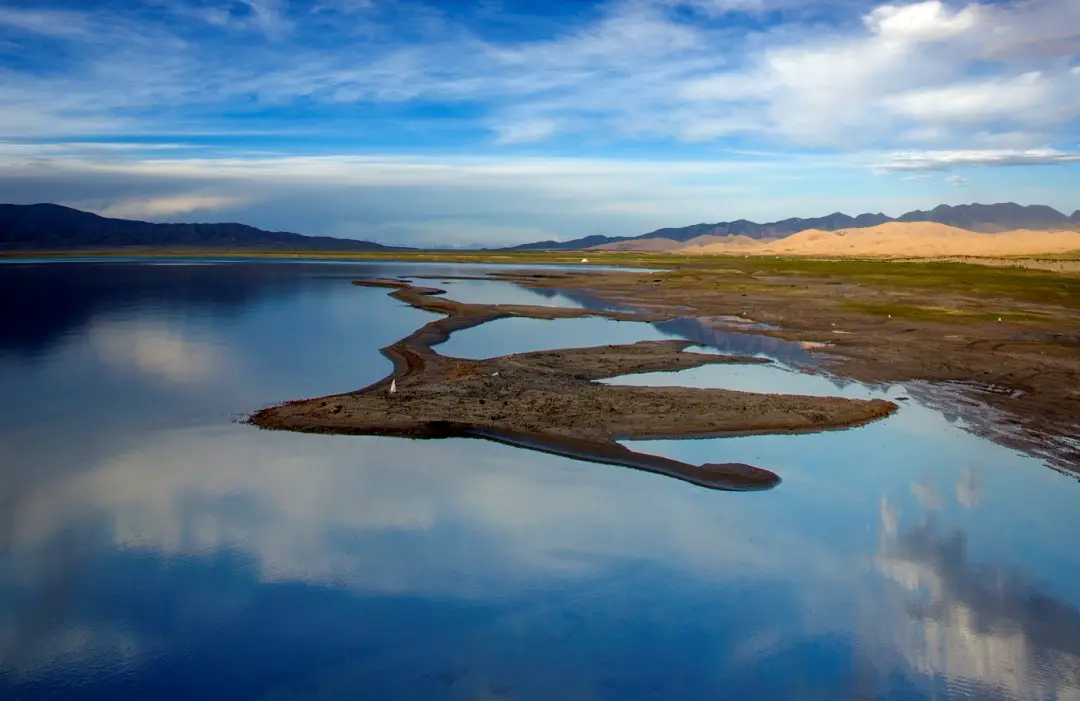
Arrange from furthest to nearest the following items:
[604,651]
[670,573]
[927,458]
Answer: [927,458]
[670,573]
[604,651]

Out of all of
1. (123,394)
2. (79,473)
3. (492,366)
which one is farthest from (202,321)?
(79,473)

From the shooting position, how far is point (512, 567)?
37.8 ft

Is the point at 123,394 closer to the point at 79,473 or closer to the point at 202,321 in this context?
the point at 79,473

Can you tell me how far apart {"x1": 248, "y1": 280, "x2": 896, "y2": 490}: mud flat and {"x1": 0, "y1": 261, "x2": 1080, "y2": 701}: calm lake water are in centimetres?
51

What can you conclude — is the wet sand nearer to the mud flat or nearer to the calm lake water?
the calm lake water

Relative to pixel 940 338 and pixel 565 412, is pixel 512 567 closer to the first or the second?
pixel 565 412

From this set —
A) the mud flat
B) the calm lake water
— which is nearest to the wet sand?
the calm lake water

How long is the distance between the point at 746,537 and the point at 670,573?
1.83 metres

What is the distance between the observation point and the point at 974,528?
13.2 meters

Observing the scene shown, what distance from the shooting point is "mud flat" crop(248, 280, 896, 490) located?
53.2 ft

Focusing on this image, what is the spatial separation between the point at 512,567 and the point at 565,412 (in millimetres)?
7374

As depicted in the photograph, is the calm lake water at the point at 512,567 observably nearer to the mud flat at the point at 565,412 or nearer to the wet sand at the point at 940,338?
the mud flat at the point at 565,412

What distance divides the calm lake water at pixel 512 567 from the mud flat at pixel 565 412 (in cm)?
51

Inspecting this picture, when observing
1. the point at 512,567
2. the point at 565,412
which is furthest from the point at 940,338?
the point at 512,567
